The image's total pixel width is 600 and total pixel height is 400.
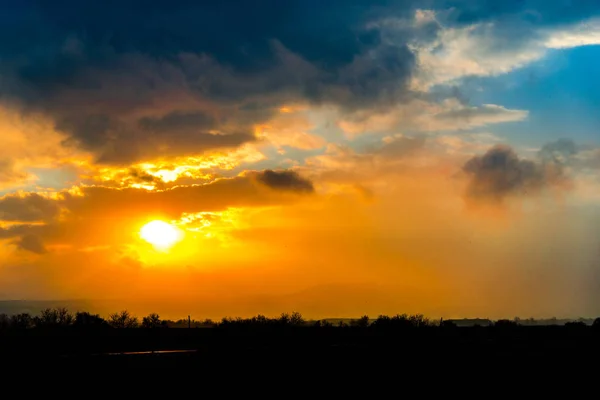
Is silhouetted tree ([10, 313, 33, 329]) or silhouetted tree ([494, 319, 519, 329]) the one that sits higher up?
silhouetted tree ([10, 313, 33, 329])

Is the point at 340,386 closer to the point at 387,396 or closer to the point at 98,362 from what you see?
the point at 387,396

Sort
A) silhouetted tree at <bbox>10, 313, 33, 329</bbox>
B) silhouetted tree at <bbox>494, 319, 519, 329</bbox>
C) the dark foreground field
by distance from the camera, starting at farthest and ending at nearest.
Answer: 1. silhouetted tree at <bbox>494, 319, 519, 329</bbox>
2. silhouetted tree at <bbox>10, 313, 33, 329</bbox>
3. the dark foreground field

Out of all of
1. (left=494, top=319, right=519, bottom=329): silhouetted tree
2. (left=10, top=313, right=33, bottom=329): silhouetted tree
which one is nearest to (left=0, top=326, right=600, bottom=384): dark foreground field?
(left=10, top=313, right=33, bottom=329): silhouetted tree

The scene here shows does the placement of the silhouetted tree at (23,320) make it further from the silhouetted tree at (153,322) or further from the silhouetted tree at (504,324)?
the silhouetted tree at (504,324)

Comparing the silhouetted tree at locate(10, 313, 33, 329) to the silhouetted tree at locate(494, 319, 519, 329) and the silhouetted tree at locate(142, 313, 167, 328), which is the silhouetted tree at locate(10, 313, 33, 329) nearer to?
the silhouetted tree at locate(142, 313, 167, 328)

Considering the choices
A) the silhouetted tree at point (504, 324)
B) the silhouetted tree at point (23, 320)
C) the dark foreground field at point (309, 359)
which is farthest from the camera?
the silhouetted tree at point (504, 324)

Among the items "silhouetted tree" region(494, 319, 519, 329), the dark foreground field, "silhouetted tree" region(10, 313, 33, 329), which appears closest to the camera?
the dark foreground field

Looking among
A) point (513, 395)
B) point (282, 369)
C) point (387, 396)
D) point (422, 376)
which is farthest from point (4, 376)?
point (513, 395)

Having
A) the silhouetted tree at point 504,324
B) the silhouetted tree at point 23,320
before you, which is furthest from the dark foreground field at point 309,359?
the silhouetted tree at point 504,324

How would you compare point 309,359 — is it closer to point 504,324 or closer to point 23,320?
point 23,320

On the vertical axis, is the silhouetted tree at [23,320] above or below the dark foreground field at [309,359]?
above

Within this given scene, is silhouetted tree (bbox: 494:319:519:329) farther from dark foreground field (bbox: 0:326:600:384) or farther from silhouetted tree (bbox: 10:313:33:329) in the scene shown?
silhouetted tree (bbox: 10:313:33:329)

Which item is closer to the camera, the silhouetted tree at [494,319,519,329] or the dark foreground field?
the dark foreground field

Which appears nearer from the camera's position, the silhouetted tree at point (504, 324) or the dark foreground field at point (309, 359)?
the dark foreground field at point (309, 359)
